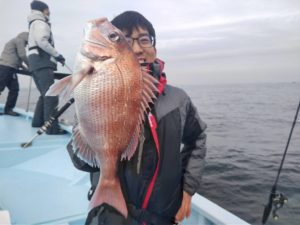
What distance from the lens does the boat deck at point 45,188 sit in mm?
2836

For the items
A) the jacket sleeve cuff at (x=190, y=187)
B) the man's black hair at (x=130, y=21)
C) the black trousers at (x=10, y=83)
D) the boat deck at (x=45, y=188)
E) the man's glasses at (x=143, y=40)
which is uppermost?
the man's black hair at (x=130, y=21)


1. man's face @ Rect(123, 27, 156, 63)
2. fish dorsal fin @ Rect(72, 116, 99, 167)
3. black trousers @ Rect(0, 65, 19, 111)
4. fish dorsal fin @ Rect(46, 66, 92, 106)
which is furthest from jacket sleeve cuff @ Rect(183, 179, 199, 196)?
black trousers @ Rect(0, 65, 19, 111)

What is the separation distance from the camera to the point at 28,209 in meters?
3.06

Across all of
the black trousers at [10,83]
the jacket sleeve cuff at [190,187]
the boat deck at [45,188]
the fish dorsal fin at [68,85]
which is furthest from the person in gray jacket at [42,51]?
the fish dorsal fin at [68,85]

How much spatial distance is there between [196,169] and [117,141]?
0.73 m

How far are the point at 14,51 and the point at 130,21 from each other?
5258mm

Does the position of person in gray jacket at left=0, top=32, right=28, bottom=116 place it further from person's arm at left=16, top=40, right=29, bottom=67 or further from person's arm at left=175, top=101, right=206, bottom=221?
person's arm at left=175, top=101, right=206, bottom=221

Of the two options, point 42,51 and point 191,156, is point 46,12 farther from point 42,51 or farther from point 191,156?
point 191,156

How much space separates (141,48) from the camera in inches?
70.8

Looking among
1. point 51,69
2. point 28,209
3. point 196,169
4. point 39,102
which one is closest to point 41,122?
point 39,102

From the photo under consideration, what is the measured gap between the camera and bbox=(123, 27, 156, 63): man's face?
179cm

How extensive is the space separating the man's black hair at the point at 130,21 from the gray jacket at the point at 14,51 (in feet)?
16.5

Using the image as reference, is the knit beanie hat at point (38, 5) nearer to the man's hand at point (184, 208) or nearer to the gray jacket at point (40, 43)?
the gray jacket at point (40, 43)

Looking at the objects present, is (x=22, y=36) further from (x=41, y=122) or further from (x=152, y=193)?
(x=152, y=193)
